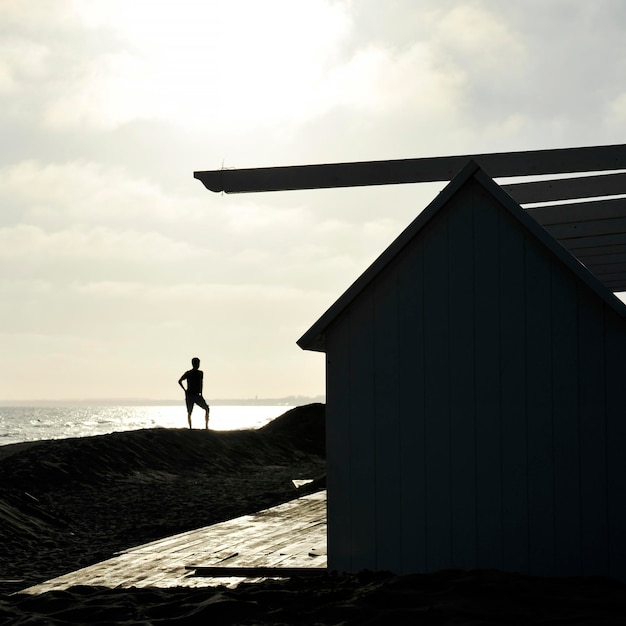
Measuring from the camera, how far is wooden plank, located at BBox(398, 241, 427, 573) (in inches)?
284

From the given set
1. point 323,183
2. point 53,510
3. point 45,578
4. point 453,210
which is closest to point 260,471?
point 53,510

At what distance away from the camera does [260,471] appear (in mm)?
21781

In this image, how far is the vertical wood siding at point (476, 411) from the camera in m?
6.81

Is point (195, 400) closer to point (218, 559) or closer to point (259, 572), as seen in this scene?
point (218, 559)

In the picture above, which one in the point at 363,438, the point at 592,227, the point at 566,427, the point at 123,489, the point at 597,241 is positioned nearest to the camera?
the point at 566,427

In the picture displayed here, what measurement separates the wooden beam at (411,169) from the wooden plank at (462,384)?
1.40 m

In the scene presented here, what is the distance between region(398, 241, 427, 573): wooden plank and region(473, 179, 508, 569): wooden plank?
442 mm

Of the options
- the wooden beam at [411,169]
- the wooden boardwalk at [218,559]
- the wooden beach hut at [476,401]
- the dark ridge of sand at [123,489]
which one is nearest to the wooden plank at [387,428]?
the wooden beach hut at [476,401]

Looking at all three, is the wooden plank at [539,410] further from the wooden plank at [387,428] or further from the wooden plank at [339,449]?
the wooden plank at [339,449]

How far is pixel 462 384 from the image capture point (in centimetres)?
718

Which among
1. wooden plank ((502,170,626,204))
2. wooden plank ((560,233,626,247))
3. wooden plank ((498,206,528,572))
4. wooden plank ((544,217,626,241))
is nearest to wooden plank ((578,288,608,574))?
wooden plank ((498,206,528,572))

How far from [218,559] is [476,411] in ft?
9.80

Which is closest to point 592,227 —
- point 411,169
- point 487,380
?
point 411,169

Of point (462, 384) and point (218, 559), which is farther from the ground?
point (462, 384)
